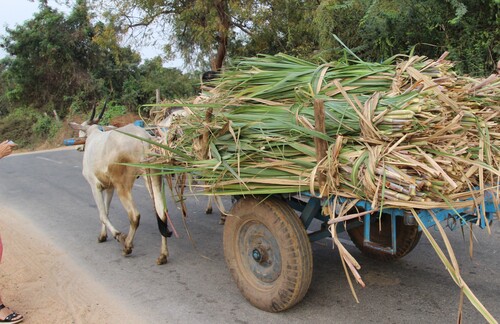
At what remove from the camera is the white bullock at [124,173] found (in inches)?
189

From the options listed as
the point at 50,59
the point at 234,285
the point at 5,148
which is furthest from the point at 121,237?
the point at 50,59

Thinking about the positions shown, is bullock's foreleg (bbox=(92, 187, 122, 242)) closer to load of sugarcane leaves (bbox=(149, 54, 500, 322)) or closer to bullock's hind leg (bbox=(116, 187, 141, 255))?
bullock's hind leg (bbox=(116, 187, 141, 255))

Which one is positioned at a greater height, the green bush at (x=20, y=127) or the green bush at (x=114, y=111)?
the green bush at (x=114, y=111)

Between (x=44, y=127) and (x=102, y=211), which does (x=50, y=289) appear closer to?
(x=102, y=211)

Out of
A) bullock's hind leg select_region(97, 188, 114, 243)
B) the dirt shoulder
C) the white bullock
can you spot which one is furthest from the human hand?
bullock's hind leg select_region(97, 188, 114, 243)

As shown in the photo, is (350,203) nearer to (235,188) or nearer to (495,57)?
(235,188)

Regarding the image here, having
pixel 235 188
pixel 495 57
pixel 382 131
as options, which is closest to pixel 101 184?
pixel 235 188

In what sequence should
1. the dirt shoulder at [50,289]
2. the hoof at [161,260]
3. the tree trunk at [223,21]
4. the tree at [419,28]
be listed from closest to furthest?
the dirt shoulder at [50,289] < the hoof at [161,260] < the tree at [419,28] < the tree trunk at [223,21]

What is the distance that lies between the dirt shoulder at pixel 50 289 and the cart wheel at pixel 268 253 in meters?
0.97

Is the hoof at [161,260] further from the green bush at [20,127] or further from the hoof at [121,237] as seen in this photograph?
the green bush at [20,127]

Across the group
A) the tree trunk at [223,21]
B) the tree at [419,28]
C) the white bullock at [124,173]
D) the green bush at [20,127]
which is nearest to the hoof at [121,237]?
the white bullock at [124,173]

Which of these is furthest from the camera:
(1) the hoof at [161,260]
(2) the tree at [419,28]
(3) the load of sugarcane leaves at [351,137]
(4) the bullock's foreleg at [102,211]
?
(2) the tree at [419,28]

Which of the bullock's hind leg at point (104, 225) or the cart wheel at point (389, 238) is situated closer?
the cart wheel at point (389, 238)

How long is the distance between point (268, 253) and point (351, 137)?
1158 millimetres
